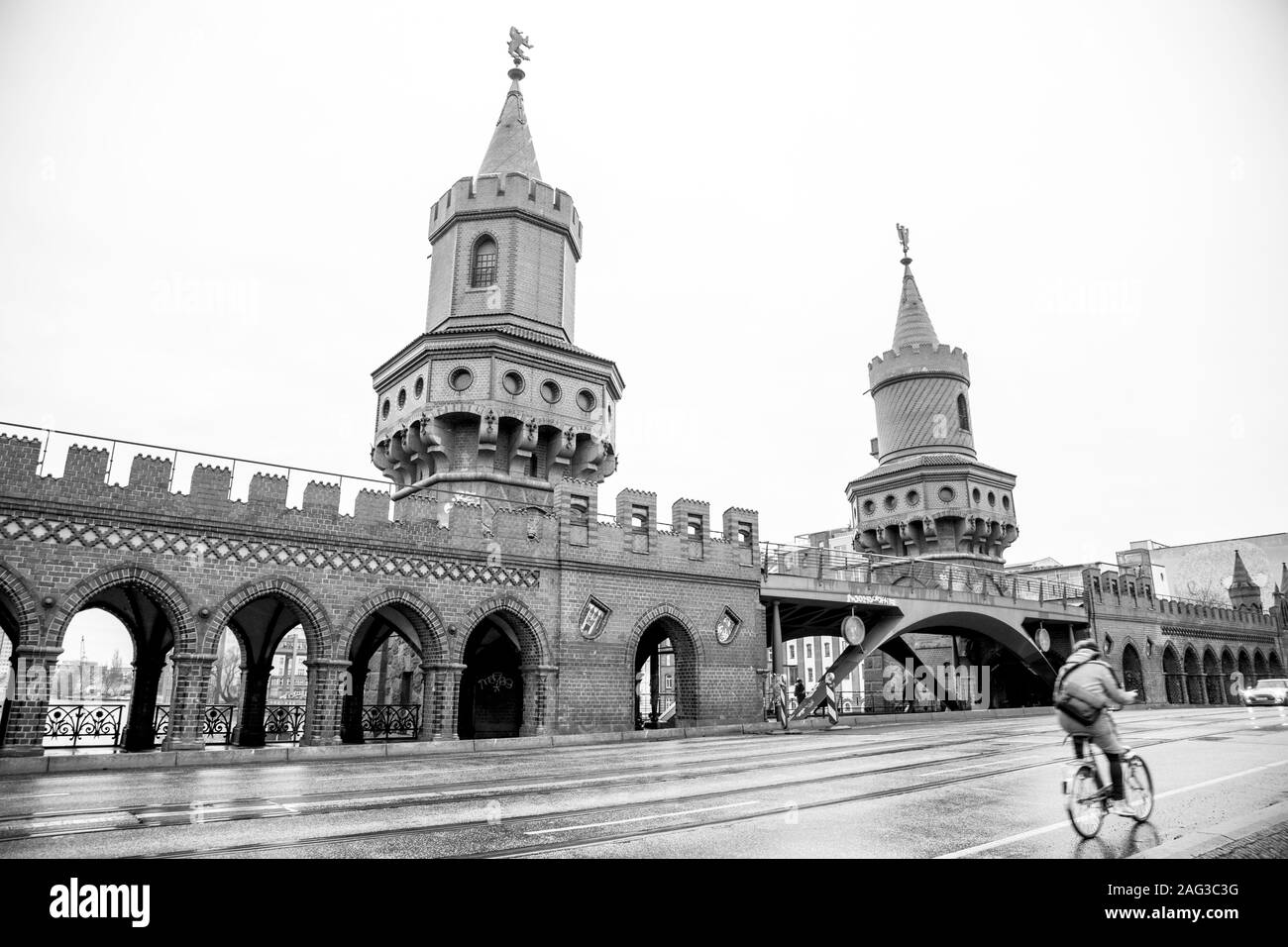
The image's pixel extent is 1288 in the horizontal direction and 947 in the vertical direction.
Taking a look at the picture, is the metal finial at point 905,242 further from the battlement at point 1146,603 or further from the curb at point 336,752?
the curb at point 336,752

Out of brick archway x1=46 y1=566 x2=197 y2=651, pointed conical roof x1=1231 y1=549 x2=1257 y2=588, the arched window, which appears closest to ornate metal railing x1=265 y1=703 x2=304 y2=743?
brick archway x1=46 y1=566 x2=197 y2=651

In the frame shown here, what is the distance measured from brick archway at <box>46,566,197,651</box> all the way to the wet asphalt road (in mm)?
3552

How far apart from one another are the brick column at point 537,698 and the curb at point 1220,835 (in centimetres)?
1759

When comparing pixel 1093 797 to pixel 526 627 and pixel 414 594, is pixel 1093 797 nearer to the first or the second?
pixel 414 594

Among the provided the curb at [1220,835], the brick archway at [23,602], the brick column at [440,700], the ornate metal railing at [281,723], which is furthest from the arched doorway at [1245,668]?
the brick archway at [23,602]

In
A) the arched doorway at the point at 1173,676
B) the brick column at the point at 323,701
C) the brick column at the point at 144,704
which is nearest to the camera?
the brick column at the point at 323,701

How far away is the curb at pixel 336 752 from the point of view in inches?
609

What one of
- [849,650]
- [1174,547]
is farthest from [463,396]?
[1174,547]

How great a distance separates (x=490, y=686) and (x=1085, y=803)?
22304 mm

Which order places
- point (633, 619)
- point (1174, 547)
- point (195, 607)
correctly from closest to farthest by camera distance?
1. point (195, 607)
2. point (633, 619)
3. point (1174, 547)

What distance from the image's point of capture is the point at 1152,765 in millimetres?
12023

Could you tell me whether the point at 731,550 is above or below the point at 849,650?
above
